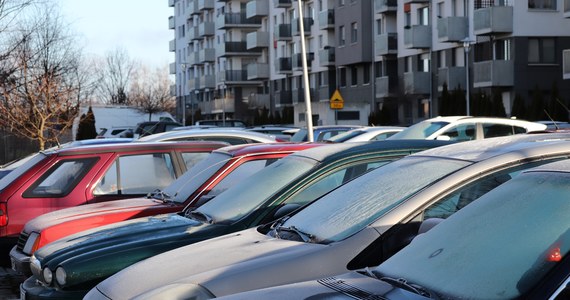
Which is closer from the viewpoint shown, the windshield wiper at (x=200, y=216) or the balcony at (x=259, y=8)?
the windshield wiper at (x=200, y=216)

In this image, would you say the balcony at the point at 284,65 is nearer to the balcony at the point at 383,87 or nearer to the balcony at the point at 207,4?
the balcony at the point at 383,87

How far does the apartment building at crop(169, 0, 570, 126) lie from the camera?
43.8 meters

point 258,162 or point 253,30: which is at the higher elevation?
point 253,30

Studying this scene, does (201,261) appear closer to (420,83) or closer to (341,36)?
(420,83)

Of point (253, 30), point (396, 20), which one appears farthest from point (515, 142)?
point (253, 30)

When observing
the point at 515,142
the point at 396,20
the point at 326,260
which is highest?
the point at 396,20

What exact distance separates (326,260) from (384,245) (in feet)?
1.13

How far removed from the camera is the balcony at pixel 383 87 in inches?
2131

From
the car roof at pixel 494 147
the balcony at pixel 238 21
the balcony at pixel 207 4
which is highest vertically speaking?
the balcony at pixel 207 4

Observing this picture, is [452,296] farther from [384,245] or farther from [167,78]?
[167,78]

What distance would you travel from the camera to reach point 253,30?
84.1m

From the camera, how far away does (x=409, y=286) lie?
4.24 metres

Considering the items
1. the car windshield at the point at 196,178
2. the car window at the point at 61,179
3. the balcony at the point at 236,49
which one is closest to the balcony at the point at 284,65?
the balcony at the point at 236,49

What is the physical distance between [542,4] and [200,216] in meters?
38.8
